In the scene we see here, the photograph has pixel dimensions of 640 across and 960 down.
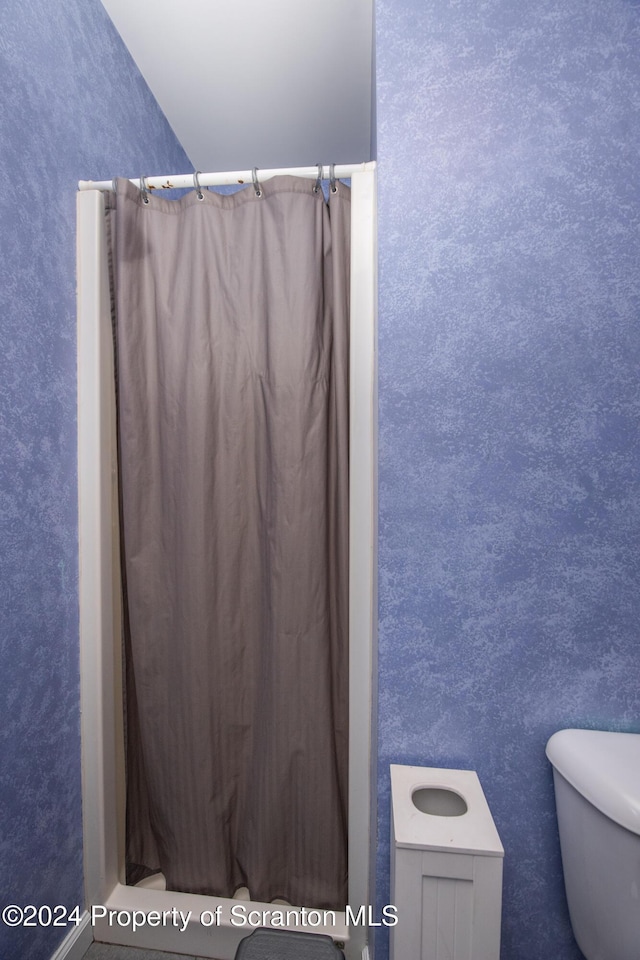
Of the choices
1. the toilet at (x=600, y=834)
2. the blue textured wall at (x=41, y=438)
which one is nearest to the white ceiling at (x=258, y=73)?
the blue textured wall at (x=41, y=438)

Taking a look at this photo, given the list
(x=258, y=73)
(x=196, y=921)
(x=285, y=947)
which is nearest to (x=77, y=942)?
(x=196, y=921)

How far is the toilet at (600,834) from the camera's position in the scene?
725 mm

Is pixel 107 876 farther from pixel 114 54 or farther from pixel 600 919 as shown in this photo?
pixel 114 54

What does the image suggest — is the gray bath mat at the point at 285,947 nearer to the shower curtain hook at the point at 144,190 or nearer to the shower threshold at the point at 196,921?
the shower threshold at the point at 196,921

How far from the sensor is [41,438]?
41.7 inches

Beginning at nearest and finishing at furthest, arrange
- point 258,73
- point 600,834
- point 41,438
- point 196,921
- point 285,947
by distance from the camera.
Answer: point 600,834 < point 285,947 < point 41,438 < point 196,921 < point 258,73

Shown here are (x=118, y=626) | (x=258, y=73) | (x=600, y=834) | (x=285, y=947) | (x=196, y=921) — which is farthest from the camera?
(x=258, y=73)

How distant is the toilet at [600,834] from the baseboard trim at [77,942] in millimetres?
1215

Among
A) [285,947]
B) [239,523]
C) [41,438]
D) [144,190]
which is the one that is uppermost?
[144,190]

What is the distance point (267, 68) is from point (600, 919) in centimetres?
238

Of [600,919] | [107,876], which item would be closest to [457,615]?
[600,919]

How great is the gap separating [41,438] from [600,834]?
4.65ft

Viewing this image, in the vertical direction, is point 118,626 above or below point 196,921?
above

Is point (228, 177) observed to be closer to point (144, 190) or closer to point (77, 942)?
point (144, 190)
